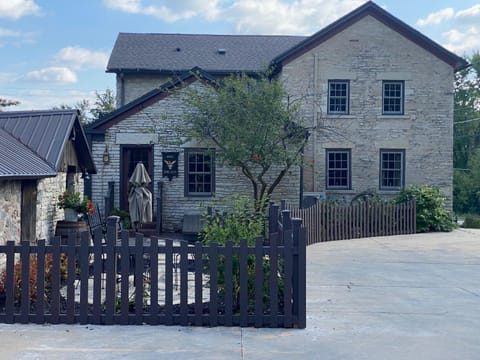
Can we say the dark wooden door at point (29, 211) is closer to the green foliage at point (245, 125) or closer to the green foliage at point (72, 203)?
the green foliage at point (72, 203)

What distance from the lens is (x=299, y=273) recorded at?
635 cm

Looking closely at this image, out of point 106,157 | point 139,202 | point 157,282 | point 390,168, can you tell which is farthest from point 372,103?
point 157,282

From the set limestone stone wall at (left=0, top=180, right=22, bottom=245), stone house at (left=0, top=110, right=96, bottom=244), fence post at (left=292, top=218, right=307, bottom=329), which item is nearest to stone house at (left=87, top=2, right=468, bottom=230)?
stone house at (left=0, top=110, right=96, bottom=244)

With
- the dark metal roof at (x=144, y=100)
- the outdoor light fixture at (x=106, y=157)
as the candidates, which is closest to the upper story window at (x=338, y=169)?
the dark metal roof at (x=144, y=100)

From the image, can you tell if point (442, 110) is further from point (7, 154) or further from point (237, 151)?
point (7, 154)

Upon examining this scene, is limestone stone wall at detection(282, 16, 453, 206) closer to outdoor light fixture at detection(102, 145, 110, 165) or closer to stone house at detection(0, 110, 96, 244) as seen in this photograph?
outdoor light fixture at detection(102, 145, 110, 165)

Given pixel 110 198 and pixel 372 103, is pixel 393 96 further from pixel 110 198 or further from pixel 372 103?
pixel 110 198

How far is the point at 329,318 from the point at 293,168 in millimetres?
12717

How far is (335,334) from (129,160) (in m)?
14.0

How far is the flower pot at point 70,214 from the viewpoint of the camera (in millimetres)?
11680

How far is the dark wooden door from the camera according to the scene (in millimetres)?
9594

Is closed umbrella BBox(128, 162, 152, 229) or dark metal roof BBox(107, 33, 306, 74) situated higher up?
dark metal roof BBox(107, 33, 306, 74)

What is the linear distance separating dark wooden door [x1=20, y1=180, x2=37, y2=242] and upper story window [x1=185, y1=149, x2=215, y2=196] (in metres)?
9.45

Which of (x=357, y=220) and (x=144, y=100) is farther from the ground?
(x=144, y=100)
